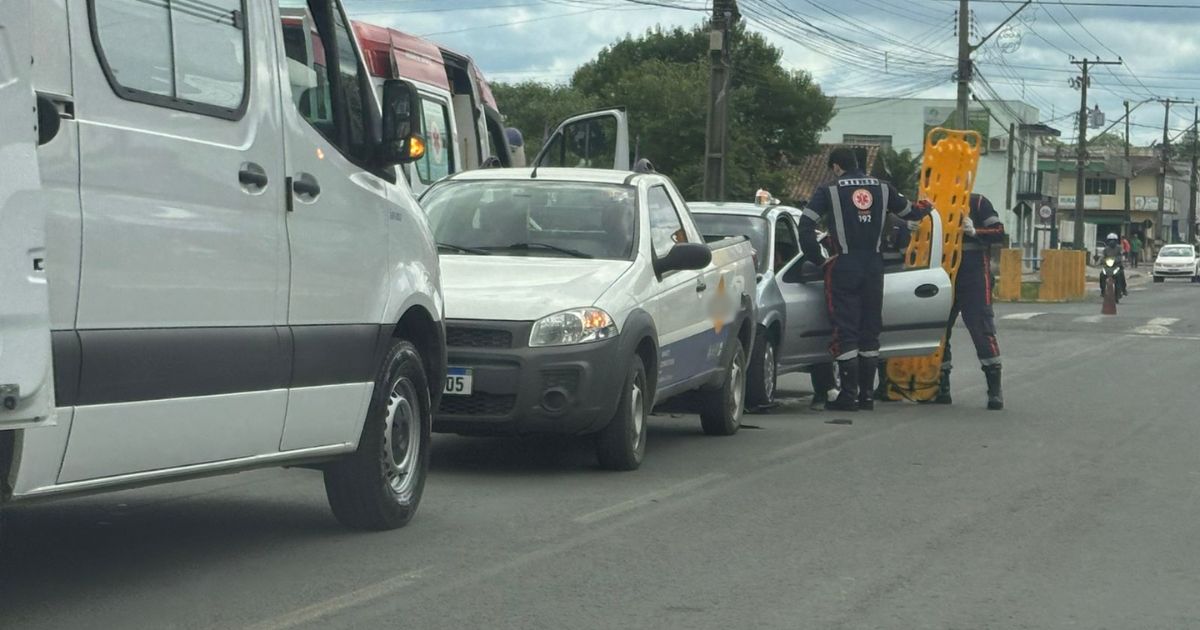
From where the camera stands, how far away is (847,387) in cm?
1383

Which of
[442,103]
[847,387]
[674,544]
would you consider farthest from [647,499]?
[442,103]

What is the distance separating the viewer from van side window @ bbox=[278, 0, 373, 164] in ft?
21.7

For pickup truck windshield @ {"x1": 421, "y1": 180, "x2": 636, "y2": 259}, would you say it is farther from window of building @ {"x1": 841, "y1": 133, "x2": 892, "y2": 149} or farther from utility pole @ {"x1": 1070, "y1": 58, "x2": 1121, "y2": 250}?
window of building @ {"x1": 841, "y1": 133, "x2": 892, "y2": 149}

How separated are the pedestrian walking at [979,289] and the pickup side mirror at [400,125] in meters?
8.03

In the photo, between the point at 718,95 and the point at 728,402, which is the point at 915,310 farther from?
the point at 718,95

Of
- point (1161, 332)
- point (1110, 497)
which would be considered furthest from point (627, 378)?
point (1161, 332)

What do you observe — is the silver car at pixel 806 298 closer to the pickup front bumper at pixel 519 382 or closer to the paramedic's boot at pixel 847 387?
the paramedic's boot at pixel 847 387

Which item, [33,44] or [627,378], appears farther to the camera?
[627,378]

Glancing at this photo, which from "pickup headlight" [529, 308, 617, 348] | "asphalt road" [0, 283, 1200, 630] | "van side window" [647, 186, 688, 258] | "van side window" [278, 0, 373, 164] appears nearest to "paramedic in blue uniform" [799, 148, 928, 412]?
"asphalt road" [0, 283, 1200, 630]

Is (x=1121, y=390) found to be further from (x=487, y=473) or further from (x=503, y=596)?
(x=503, y=596)

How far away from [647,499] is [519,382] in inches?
35.9

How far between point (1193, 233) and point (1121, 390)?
11781 cm

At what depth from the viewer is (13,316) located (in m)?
4.43

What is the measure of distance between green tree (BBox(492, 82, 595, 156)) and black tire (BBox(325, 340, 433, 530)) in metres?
75.5
